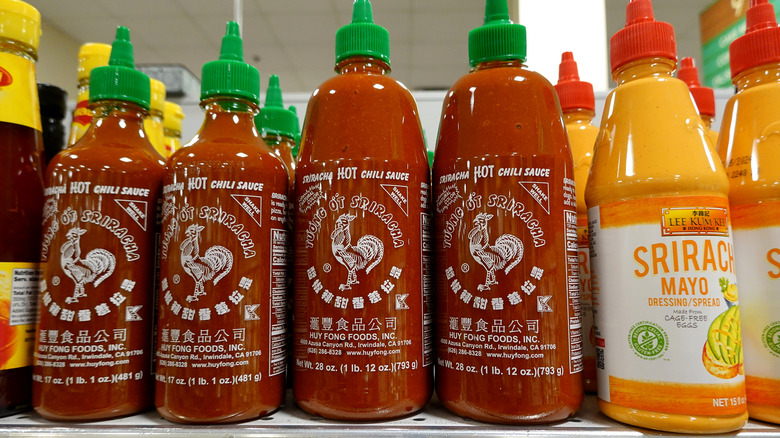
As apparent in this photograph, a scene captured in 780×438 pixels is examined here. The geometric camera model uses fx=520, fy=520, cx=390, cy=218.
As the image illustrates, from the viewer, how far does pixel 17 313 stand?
0.56m

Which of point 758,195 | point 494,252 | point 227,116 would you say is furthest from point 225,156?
point 758,195

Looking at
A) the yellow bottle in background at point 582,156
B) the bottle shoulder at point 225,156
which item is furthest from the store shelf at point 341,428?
the bottle shoulder at point 225,156

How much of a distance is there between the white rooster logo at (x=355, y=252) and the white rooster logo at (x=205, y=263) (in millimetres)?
110

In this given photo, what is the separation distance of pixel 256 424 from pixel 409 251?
223mm

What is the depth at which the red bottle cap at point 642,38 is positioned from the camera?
551 millimetres

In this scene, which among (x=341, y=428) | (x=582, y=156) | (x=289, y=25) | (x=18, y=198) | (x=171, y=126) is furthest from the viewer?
(x=289, y=25)

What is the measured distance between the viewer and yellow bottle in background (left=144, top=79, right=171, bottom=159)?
0.75m

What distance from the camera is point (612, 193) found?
521mm

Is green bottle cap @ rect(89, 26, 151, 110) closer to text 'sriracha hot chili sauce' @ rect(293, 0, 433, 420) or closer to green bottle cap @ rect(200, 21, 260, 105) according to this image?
green bottle cap @ rect(200, 21, 260, 105)

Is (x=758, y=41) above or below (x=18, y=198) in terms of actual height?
above

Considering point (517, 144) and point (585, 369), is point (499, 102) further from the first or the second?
point (585, 369)

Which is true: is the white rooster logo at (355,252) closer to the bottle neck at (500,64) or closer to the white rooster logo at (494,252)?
the white rooster logo at (494,252)

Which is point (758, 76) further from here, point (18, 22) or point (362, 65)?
point (18, 22)

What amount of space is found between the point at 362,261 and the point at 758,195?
404mm
